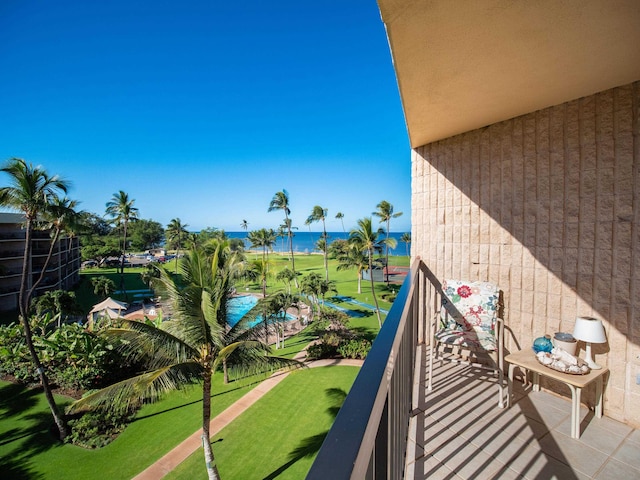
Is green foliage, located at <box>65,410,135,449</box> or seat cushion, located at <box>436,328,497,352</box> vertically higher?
seat cushion, located at <box>436,328,497,352</box>

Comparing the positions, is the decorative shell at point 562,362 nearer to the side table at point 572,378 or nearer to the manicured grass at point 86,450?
the side table at point 572,378

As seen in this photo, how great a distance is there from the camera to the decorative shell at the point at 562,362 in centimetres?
236

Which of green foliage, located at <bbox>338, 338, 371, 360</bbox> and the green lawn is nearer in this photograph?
the green lawn

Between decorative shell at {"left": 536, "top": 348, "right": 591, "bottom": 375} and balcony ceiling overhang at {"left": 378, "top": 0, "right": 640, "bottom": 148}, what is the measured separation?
2.26m

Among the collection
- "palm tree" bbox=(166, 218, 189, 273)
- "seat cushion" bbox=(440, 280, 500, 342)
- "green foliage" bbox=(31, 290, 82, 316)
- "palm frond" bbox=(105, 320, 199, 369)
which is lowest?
"green foliage" bbox=(31, 290, 82, 316)

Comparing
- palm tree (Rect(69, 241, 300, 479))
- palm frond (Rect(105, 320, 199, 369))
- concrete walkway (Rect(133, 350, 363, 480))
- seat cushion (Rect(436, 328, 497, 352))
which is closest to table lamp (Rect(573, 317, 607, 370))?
seat cushion (Rect(436, 328, 497, 352))

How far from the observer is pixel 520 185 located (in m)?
3.11

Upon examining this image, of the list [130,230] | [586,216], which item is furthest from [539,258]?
[130,230]

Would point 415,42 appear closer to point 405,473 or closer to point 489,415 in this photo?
point 405,473

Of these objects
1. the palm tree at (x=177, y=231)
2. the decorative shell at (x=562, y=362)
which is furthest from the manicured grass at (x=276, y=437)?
the palm tree at (x=177, y=231)

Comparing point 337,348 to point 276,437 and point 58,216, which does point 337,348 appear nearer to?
point 276,437

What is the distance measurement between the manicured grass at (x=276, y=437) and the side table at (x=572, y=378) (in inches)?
246

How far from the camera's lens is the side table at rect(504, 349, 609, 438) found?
2.22 m

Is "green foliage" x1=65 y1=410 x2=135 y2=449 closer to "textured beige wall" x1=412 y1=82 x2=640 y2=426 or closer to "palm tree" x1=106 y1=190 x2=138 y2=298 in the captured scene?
"textured beige wall" x1=412 y1=82 x2=640 y2=426
